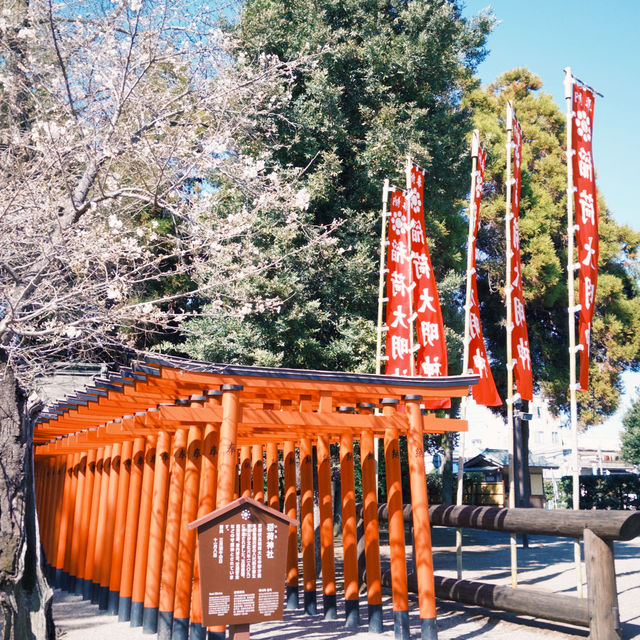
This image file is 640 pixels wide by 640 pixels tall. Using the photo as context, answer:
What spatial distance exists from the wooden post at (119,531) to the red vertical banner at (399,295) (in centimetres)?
410

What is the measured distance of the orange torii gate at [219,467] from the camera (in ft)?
21.7

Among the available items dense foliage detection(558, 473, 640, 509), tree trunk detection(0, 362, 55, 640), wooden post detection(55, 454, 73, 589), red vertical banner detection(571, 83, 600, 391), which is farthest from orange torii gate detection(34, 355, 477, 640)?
dense foliage detection(558, 473, 640, 509)

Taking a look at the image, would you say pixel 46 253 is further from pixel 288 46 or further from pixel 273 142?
pixel 288 46

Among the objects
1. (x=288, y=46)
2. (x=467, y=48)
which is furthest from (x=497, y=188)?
(x=288, y=46)

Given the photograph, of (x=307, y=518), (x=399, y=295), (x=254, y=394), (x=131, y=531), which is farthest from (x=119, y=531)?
(x=399, y=295)

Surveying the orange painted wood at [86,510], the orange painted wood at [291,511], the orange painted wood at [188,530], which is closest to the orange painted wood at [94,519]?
the orange painted wood at [86,510]

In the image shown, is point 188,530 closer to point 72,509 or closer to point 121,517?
point 121,517

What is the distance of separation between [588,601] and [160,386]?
4.67 metres

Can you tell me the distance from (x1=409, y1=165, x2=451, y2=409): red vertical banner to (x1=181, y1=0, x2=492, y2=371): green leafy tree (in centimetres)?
165

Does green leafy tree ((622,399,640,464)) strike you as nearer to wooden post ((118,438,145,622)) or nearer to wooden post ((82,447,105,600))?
wooden post ((82,447,105,600))

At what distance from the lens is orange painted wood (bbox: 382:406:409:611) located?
702cm

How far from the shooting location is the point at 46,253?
230 inches

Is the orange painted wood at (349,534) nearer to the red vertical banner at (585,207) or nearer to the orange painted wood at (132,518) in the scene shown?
the orange painted wood at (132,518)

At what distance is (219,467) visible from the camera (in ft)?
20.8
